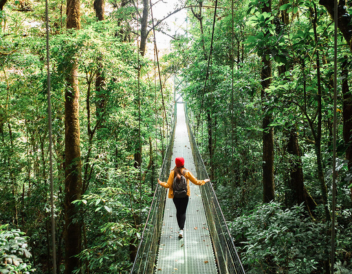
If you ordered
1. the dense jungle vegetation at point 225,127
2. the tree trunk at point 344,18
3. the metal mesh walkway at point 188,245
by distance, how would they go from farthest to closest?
the metal mesh walkway at point 188,245 → the dense jungle vegetation at point 225,127 → the tree trunk at point 344,18

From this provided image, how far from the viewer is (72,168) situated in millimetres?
3484

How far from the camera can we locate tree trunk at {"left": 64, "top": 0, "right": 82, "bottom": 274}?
3.39 metres

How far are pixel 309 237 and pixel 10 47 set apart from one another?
11.7ft

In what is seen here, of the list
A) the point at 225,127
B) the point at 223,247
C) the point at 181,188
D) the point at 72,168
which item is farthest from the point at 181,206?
the point at 225,127

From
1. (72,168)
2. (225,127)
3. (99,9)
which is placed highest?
(99,9)

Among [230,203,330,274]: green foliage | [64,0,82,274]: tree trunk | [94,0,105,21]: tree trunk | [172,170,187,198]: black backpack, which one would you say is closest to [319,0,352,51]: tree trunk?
[230,203,330,274]: green foliage

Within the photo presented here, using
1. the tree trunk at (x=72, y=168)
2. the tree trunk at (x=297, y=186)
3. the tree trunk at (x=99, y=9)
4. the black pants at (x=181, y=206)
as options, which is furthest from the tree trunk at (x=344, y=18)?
the tree trunk at (x=99, y=9)

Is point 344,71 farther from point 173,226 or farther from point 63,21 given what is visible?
point 63,21

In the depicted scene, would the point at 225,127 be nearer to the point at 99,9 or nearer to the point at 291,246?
the point at 291,246

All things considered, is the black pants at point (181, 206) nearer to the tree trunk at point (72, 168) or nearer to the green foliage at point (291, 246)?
the green foliage at point (291, 246)

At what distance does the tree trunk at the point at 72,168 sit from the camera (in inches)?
133

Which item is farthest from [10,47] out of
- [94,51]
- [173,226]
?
[173,226]

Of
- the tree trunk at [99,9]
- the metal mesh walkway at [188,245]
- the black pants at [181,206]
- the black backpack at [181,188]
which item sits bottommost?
the metal mesh walkway at [188,245]

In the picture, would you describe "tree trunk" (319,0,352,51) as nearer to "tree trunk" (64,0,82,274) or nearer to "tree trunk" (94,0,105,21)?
"tree trunk" (64,0,82,274)
